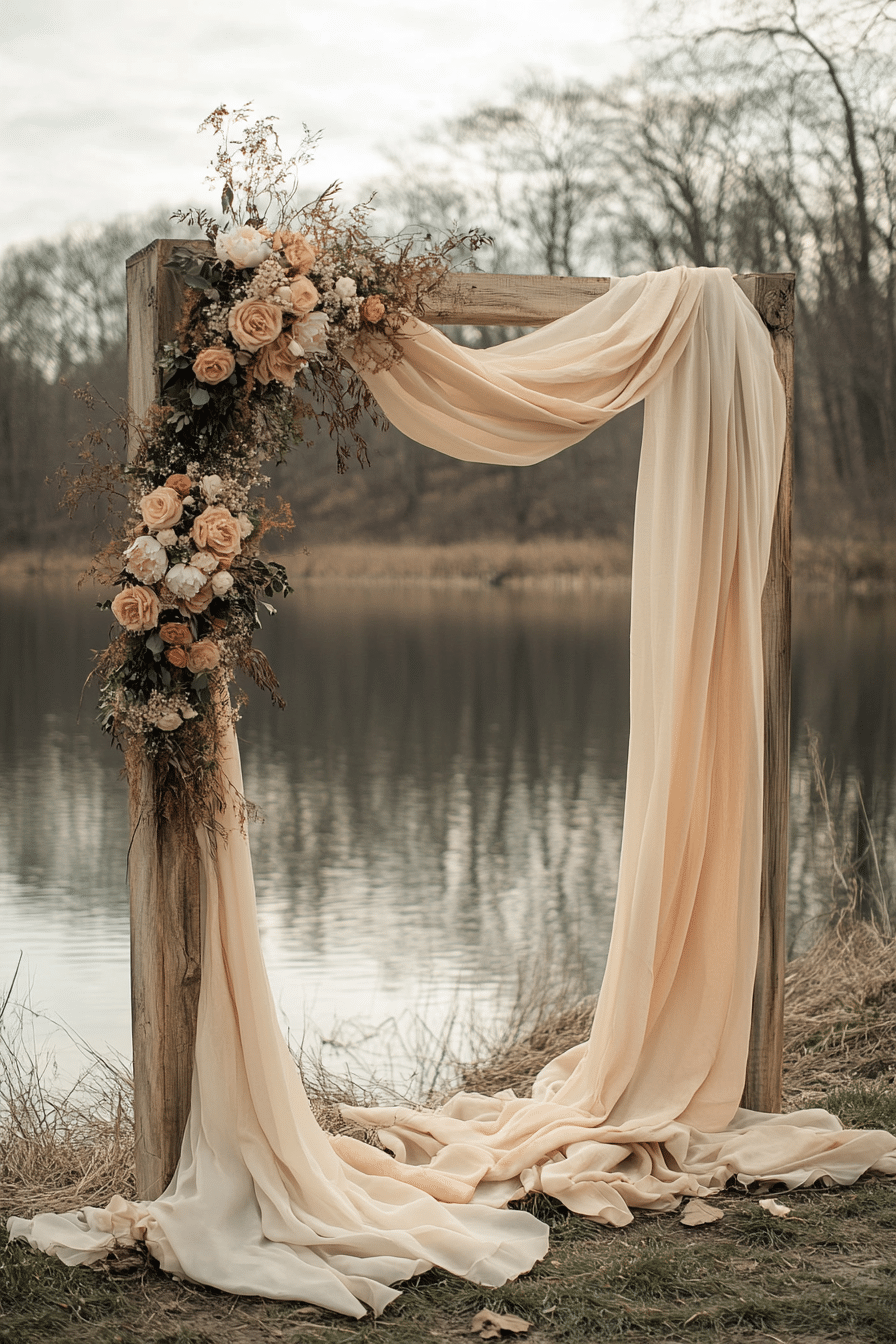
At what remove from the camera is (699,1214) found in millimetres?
2828

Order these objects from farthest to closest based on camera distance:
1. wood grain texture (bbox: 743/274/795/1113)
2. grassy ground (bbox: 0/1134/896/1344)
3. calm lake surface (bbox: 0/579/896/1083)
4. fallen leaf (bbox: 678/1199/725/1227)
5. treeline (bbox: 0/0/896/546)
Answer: treeline (bbox: 0/0/896/546) < calm lake surface (bbox: 0/579/896/1083) < wood grain texture (bbox: 743/274/795/1113) < fallen leaf (bbox: 678/1199/725/1227) < grassy ground (bbox: 0/1134/896/1344)

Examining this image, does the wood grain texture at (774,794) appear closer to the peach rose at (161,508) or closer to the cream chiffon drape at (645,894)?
the cream chiffon drape at (645,894)

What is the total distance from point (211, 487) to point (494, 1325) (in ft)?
5.67

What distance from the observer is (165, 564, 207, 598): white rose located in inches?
102

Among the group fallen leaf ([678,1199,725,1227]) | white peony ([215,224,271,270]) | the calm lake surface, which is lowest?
the calm lake surface

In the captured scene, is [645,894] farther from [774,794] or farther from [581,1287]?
[581,1287]

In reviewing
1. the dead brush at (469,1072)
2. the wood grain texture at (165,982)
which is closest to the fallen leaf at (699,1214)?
the dead brush at (469,1072)

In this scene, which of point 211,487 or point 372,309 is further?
point 372,309

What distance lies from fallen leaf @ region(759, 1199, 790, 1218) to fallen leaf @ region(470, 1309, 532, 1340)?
0.72 metres

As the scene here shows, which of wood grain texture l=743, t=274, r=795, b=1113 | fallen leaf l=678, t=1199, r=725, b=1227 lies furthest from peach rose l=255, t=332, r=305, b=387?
fallen leaf l=678, t=1199, r=725, b=1227

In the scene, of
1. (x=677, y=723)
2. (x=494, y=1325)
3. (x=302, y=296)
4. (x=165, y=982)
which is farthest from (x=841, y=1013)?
(x=302, y=296)

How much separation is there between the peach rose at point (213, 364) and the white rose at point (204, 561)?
0.37 m

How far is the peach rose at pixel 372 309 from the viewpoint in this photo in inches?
111

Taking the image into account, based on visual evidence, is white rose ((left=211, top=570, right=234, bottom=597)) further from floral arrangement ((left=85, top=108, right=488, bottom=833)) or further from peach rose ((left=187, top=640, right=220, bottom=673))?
peach rose ((left=187, top=640, right=220, bottom=673))
